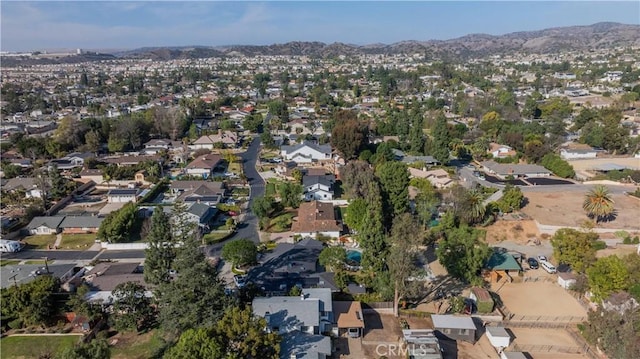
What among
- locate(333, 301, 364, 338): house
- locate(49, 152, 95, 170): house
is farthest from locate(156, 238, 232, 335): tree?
locate(49, 152, 95, 170): house

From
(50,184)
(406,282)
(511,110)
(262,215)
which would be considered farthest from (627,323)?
(511,110)

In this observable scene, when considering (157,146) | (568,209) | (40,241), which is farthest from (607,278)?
(157,146)

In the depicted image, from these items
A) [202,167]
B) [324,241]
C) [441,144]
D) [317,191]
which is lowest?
[324,241]

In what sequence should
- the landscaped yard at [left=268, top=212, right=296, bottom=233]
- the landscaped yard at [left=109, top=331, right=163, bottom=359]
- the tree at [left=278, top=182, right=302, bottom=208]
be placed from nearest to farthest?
the landscaped yard at [left=109, top=331, right=163, bottom=359] < the landscaped yard at [left=268, top=212, right=296, bottom=233] < the tree at [left=278, top=182, right=302, bottom=208]

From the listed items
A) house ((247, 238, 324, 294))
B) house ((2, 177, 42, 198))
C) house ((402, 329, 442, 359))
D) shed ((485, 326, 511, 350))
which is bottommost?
shed ((485, 326, 511, 350))

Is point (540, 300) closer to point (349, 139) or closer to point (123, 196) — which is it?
point (349, 139)

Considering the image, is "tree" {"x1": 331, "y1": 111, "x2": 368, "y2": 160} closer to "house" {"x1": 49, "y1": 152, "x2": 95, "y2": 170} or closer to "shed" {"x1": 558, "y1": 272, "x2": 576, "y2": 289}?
"shed" {"x1": 558, "y1": 272, "x2": 576, "y2": 289}
